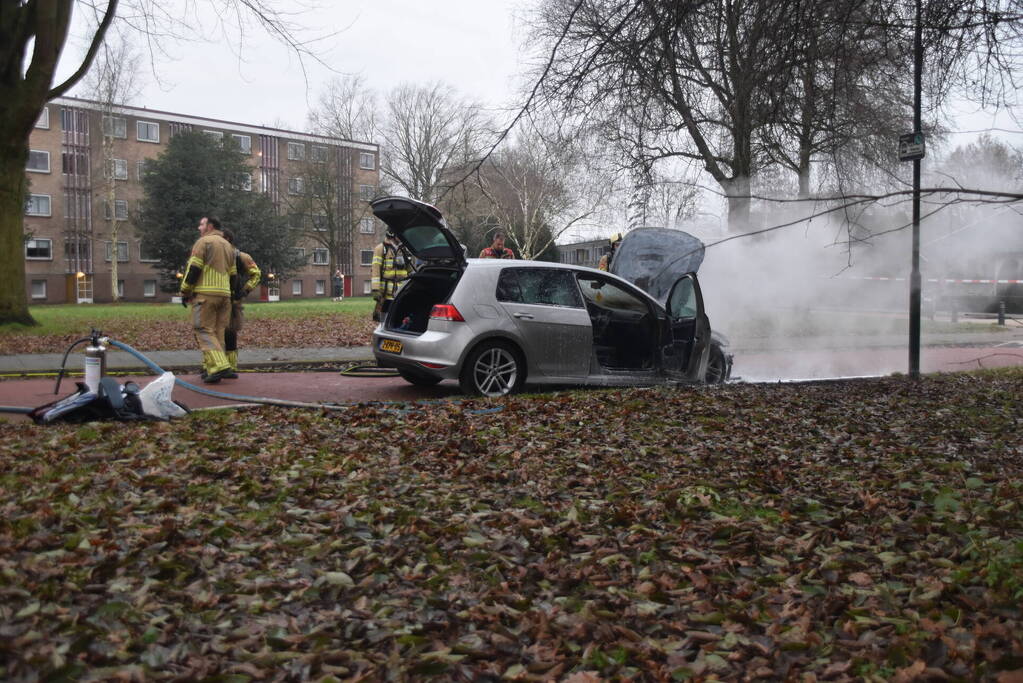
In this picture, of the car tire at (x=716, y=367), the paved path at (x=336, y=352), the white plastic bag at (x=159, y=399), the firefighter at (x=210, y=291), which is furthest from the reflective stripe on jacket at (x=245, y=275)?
the car tire at (x=716, y=367)

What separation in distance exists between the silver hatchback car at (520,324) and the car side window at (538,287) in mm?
11

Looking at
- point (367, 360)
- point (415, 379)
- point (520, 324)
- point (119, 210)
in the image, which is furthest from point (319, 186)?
point (520, 324)

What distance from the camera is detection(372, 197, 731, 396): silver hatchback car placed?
894 cm

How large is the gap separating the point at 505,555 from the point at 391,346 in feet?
18.0

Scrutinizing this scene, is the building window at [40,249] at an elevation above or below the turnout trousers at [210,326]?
above

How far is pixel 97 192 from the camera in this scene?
5259 centimetres

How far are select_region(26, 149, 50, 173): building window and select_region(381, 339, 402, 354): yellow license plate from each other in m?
51.0

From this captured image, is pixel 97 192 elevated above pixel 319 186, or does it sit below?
below

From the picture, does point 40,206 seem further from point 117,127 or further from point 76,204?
point 117,127

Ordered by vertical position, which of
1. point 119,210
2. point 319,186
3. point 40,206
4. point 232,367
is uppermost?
point 319,186

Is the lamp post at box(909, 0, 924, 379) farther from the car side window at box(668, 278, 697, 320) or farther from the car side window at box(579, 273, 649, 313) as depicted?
the car side window at box(579, 273, 649, 313)

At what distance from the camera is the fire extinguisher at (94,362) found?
742 cm

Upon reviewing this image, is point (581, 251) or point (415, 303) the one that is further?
point (581, 251)

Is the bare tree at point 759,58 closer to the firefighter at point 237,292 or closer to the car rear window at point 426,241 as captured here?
the car rear window at point 426,241
